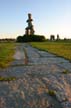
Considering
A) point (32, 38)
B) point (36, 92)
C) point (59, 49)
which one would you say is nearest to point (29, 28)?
point (32, 38)

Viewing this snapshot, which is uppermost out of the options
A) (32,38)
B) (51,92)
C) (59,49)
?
(51,92)

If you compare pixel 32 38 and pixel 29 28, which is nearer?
pixel 32 38

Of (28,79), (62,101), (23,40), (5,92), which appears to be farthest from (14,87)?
(23,40)

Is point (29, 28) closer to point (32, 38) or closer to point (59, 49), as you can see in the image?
point (32, 38)

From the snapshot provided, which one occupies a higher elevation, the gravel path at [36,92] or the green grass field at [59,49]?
the gravel path at [36,92]

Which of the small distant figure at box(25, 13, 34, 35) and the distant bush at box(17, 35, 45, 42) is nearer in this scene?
the distant bush at box(17, 35, 45, 42)

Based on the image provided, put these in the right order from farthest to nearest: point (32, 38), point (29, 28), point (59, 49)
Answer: point (29, 28)
point (32, 38)
point (59, 49)

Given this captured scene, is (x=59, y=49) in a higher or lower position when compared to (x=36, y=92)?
lower

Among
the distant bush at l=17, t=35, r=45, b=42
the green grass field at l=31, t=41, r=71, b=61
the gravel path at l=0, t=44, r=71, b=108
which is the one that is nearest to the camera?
the gravel path at l=0, t=44, r=71, b=108

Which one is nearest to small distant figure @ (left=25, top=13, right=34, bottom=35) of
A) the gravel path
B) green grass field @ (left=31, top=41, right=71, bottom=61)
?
green grass field @ (left=31, top=41, right=71, bottom=61)

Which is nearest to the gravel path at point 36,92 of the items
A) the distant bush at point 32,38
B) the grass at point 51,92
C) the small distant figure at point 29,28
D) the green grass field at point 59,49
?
the grass at point 51,92

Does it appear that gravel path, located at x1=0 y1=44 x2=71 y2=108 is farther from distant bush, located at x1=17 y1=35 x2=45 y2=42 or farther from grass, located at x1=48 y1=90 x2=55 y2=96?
distant bush, located at x1=17 y1=35 x2=45 y2=42

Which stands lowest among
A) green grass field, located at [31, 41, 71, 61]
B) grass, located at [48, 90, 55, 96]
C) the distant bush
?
the distant bush

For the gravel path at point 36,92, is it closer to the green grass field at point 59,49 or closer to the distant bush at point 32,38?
the green grass field at point 59,49
